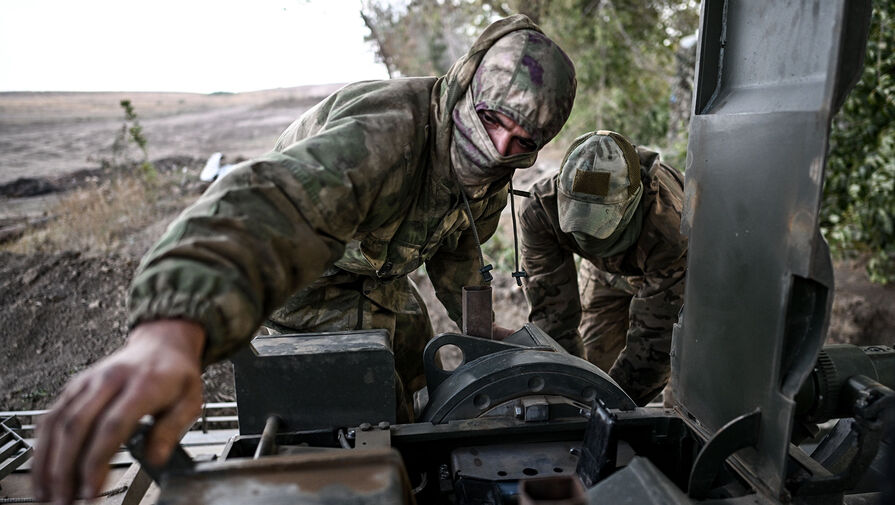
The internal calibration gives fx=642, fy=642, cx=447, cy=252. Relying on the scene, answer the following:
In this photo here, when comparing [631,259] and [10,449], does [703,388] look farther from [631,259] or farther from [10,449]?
[10,449]

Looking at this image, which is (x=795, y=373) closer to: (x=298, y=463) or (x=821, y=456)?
(x=821, y=456)

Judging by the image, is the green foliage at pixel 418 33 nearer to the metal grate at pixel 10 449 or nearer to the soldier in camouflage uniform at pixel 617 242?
the soldier in camouflage uniform at pixel 617 242

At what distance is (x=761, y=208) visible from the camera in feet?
4.25

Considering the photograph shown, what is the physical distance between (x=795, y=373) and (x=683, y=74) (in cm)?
882

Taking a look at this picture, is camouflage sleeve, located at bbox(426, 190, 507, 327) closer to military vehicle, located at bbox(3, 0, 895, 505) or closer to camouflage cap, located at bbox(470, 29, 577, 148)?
camouflage cap, located at bbox(470, 29, 577, 148)

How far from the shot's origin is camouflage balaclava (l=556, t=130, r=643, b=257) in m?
2.83

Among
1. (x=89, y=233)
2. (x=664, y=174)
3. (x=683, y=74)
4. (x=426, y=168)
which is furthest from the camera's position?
(x=683, y=74)

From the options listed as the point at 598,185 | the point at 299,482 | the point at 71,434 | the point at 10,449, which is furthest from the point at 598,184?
the point at 10,449

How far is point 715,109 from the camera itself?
151cm

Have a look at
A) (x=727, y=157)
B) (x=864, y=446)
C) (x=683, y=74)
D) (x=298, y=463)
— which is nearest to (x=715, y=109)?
(x=727, y=157)

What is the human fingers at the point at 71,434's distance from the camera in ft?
2.72

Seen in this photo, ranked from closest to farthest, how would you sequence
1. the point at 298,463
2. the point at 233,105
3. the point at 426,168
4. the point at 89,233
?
the point at 298,463, the point at 426,168, the point at 89,233, the point at 233,105

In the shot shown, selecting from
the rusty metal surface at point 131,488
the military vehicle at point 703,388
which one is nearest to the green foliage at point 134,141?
the rusty metal surface at point 131,488

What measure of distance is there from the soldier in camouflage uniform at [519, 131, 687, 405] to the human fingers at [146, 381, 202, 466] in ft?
7.06
